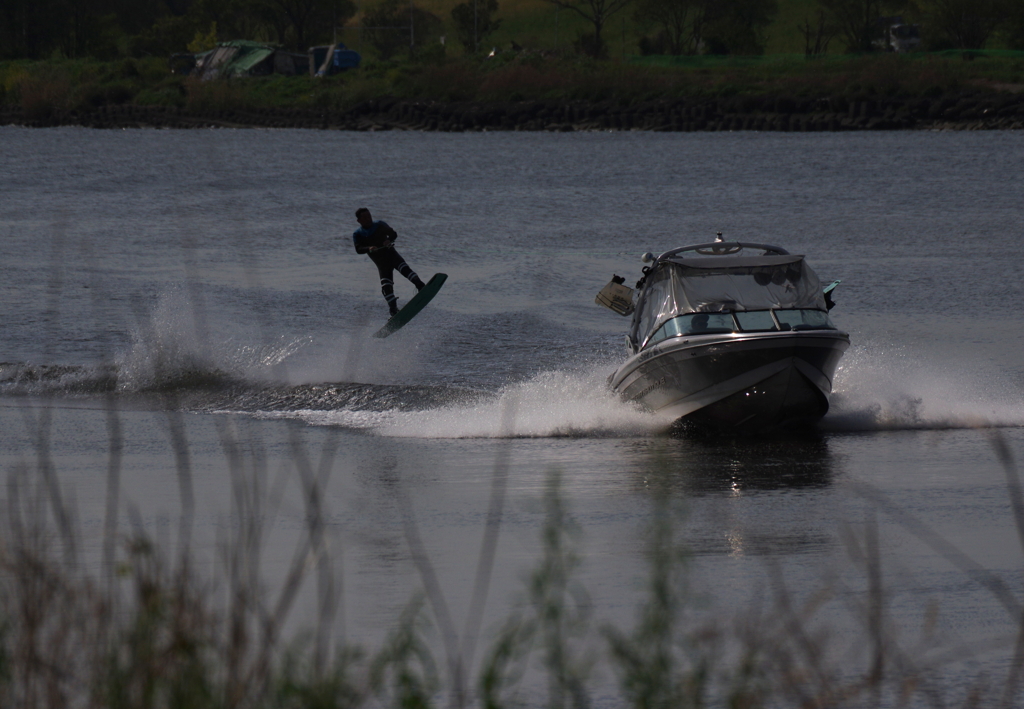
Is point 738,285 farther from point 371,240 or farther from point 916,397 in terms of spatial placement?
point 371,240

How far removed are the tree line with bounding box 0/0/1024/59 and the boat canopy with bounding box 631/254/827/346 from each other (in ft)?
337

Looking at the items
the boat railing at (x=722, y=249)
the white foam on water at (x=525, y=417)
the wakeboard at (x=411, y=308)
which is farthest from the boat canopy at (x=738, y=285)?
the wakeboard at (x=411, y=308)

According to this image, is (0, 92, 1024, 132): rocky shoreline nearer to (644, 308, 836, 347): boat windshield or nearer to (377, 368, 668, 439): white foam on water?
(377, 368, 668, 439): white foam on water

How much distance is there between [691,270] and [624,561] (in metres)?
5.86

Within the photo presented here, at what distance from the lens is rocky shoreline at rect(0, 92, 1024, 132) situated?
267 ft

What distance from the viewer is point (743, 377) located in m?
13.5

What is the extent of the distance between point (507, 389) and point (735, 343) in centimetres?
559

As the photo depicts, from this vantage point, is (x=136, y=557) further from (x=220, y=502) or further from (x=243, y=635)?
(x=220, y=502)

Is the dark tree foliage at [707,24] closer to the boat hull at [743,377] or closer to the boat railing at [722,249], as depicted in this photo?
the boat railing at [722,249]

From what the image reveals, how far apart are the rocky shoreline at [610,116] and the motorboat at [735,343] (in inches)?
2784

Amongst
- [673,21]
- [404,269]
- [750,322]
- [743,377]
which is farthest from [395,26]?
[743,377]

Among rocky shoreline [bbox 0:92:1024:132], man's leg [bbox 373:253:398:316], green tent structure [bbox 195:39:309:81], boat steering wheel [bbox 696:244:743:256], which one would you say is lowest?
man's leg [bbox 373:253:398:316]

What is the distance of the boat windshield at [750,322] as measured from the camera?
44.2 feet

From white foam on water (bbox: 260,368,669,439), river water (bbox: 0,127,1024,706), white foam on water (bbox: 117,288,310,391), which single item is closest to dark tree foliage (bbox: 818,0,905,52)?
river water (bbox: 0,127,1024,706)
